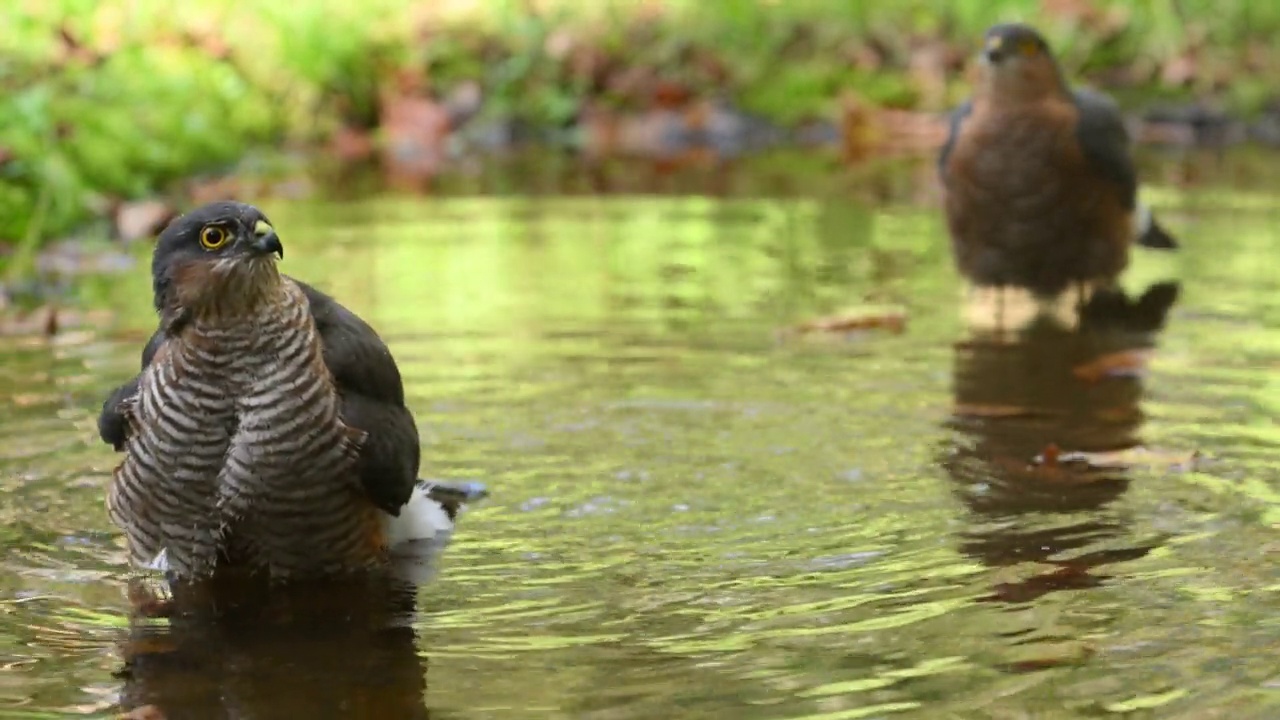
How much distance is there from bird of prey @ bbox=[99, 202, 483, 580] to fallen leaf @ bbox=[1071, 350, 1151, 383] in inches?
122

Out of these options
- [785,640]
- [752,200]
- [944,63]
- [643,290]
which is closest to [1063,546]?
[785,640]

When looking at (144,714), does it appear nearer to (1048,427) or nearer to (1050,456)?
(1050,456)

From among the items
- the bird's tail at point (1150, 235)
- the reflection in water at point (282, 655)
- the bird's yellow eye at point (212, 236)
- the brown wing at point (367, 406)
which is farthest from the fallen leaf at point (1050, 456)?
the bird's tail at point (1150, 235)

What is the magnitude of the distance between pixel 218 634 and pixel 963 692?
1.60m

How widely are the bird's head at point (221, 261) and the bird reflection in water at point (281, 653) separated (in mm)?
657

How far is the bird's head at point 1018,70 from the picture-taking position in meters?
8.50

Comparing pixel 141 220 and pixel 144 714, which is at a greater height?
pixel 141 220

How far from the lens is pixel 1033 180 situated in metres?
8.33

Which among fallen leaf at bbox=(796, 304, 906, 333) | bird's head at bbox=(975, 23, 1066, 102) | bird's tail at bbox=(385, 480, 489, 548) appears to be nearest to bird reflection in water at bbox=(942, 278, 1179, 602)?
fallen leaf at bbox=(796, 304, 906, 333)

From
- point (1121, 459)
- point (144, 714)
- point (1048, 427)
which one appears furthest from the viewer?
point (1048, 427)

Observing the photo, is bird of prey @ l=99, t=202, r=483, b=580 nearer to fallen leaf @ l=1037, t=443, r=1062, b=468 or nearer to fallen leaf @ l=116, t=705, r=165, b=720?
fallen leaf @ l=116, t=705, r=165, b=720

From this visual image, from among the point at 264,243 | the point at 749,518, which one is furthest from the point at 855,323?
the point at 264,243

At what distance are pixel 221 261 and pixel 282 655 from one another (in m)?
0.91

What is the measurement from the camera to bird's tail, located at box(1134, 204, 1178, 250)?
9188 mm
